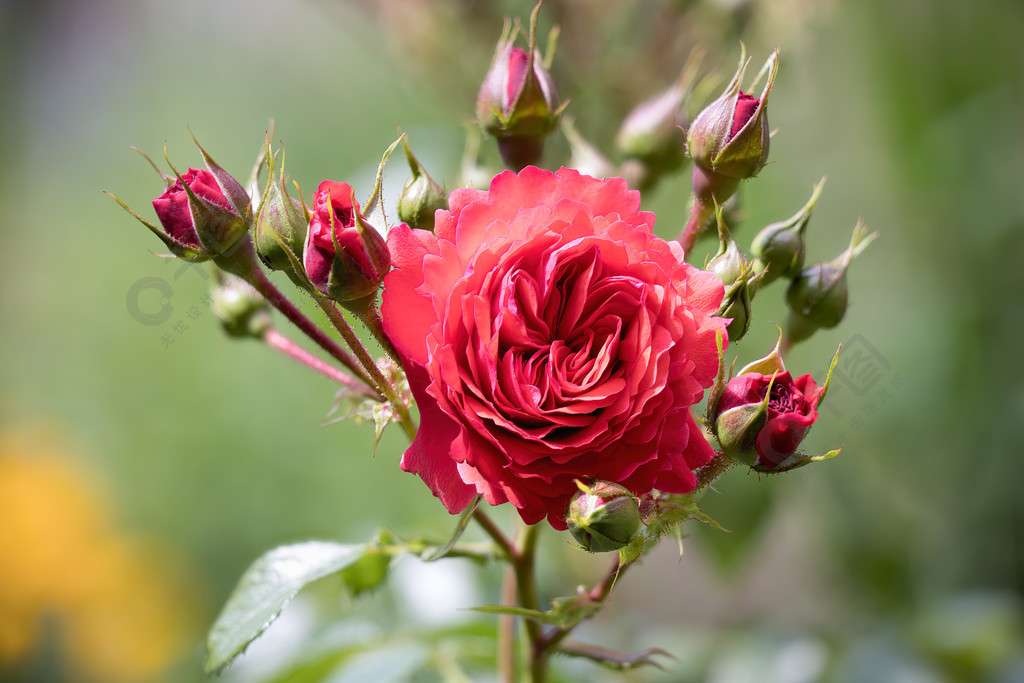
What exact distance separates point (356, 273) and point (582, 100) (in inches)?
30.1

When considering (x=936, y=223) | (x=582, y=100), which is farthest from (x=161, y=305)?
(x=936, y=223)

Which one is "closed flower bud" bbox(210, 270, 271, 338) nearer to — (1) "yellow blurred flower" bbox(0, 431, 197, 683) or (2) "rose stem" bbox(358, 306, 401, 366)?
(2) "rose stem" bbox(358, 306, 401, 366)

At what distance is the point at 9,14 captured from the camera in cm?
316

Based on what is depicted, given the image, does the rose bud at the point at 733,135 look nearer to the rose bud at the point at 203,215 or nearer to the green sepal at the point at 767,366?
the green sepal at the point at 767,366

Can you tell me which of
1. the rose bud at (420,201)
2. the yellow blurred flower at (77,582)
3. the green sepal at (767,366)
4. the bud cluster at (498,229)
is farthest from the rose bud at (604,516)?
the yellow blurred flower at (77,582)

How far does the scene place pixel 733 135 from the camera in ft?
1.69

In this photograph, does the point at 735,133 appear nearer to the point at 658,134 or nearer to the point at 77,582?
the point at 658,134

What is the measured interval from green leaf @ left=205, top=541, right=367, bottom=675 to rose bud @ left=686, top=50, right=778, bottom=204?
0.36 meters

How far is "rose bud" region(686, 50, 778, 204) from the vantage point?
512 mm

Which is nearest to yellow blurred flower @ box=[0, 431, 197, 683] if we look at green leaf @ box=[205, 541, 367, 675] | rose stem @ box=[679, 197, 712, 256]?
green leaf @ box=[205, 541, 367, 675]

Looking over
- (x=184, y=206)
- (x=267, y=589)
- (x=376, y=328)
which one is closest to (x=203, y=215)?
(x=184, y=206)

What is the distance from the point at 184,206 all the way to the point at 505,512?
69 centimetres

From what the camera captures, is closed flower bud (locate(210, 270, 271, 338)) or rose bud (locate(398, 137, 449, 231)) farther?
closed flower bud (locate(210, 270, 271, 338))

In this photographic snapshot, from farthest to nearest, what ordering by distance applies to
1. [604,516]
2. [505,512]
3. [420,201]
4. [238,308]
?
[505,512] < [238,308] < [420,201] < [604,516]
